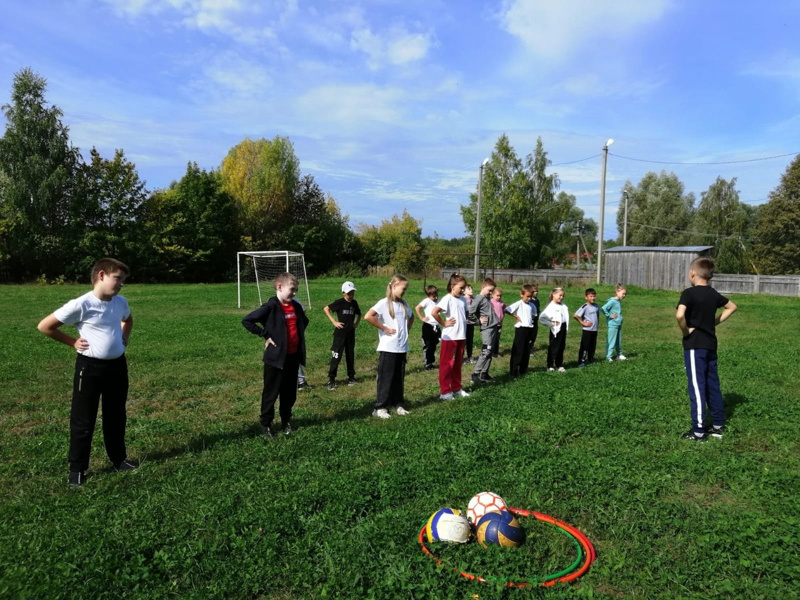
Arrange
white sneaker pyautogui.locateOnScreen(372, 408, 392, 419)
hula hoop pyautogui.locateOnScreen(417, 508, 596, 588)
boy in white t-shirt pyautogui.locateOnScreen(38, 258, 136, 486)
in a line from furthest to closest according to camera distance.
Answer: white sneaker pyautogui.locateOnScreen(372, 408, 392, 419) → boy in white t-shirt pyautogui.locateOnScreen(38, 258, 136, 486) → hula hoop pyautogui.locateOnScreen(417, 508, 596, 588)

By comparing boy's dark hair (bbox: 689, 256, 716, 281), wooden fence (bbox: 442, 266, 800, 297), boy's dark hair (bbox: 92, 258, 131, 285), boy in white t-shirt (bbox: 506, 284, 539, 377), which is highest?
boy's dark hair (bbox: 689, 256, 716, 281)

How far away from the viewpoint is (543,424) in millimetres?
6957

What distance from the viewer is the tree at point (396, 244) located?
159 feet

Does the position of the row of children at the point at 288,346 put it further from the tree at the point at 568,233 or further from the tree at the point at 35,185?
the tree at the point at 568,233

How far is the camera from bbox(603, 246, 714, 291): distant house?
105ft

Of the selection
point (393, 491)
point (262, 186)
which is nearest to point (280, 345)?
point (393, 491)

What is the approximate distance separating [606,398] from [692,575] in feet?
15.7

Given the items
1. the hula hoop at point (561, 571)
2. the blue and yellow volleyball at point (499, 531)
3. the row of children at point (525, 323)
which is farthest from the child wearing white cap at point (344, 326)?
the blue and yellow volleyball at point (499, 531)

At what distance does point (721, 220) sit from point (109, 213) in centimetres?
5048

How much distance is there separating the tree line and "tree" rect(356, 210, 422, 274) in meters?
0.17

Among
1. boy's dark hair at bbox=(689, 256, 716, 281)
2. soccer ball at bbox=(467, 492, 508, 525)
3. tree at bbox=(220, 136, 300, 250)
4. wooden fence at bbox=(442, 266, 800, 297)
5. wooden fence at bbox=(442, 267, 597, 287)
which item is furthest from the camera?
tree at bbox=(220, 136, 300, 250)

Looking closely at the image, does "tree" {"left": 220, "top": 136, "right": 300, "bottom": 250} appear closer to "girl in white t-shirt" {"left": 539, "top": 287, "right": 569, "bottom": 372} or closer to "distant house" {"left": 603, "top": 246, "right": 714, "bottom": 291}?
"distant house" {"left": 603, "top": 246, "right": 714, "bottom": 291}

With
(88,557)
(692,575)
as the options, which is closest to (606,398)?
(692,575)

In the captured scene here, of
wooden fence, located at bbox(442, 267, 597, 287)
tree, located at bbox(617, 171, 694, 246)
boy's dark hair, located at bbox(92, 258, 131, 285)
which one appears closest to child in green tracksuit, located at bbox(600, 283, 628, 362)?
boy's dark hair, located at bbox(92, 258, 131, 285)
